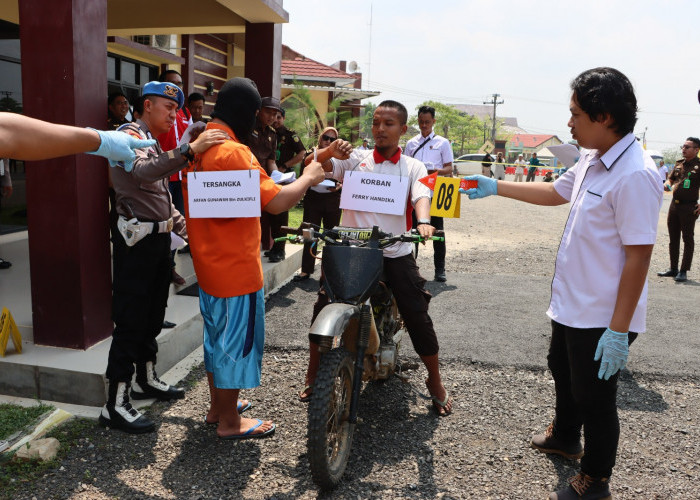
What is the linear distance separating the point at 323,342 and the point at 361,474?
33.1 inches

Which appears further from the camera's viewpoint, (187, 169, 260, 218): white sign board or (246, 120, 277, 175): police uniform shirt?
(246, 120, 277, 175): police uniform shirt

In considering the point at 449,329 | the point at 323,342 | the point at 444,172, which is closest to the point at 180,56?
the point at 444,172

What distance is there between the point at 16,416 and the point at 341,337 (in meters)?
1.96

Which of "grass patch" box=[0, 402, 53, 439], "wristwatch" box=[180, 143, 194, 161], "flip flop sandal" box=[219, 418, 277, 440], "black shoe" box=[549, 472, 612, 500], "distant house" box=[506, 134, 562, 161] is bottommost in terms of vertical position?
"flip flop sandal" box=[219, 418, 277, 440]

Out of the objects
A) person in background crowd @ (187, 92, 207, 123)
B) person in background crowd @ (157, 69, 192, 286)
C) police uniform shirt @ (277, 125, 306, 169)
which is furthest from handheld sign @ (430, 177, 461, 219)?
person in background crowd @ (187, 92, 207, 123)

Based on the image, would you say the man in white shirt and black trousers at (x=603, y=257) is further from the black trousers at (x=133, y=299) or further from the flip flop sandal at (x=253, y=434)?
the black trousers at (x=133, y=299)

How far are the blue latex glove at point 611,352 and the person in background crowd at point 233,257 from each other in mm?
1603

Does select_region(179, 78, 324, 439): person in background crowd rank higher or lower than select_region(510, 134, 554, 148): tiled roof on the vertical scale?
lower

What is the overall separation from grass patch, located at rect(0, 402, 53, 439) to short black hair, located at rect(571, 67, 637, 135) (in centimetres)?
334

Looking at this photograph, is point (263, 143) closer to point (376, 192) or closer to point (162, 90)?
point (162, 90)

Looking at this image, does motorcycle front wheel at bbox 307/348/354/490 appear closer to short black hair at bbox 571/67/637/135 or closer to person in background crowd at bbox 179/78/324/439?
person in background crowd at bbox 179/78/324/439

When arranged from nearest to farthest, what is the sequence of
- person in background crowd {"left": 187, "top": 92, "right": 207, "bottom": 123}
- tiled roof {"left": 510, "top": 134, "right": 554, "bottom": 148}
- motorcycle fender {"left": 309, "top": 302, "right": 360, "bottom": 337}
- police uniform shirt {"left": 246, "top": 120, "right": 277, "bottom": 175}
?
motorcycle fender {"left": 309, "top": 302, "right": 360, "bottom": 337}
police uniform shirt {"left": 246, "top": 120, "right": 277, "bottom": 175}
person in background crowd {"left": 187, "top": 92, "right": 207, "bottom": 123}
tiled roof {"left": 510, "top": 134, "right": 554, "bottom": 148}

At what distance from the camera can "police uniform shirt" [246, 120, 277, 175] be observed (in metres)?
6.45

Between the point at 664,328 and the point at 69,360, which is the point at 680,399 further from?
the point at 69,360
